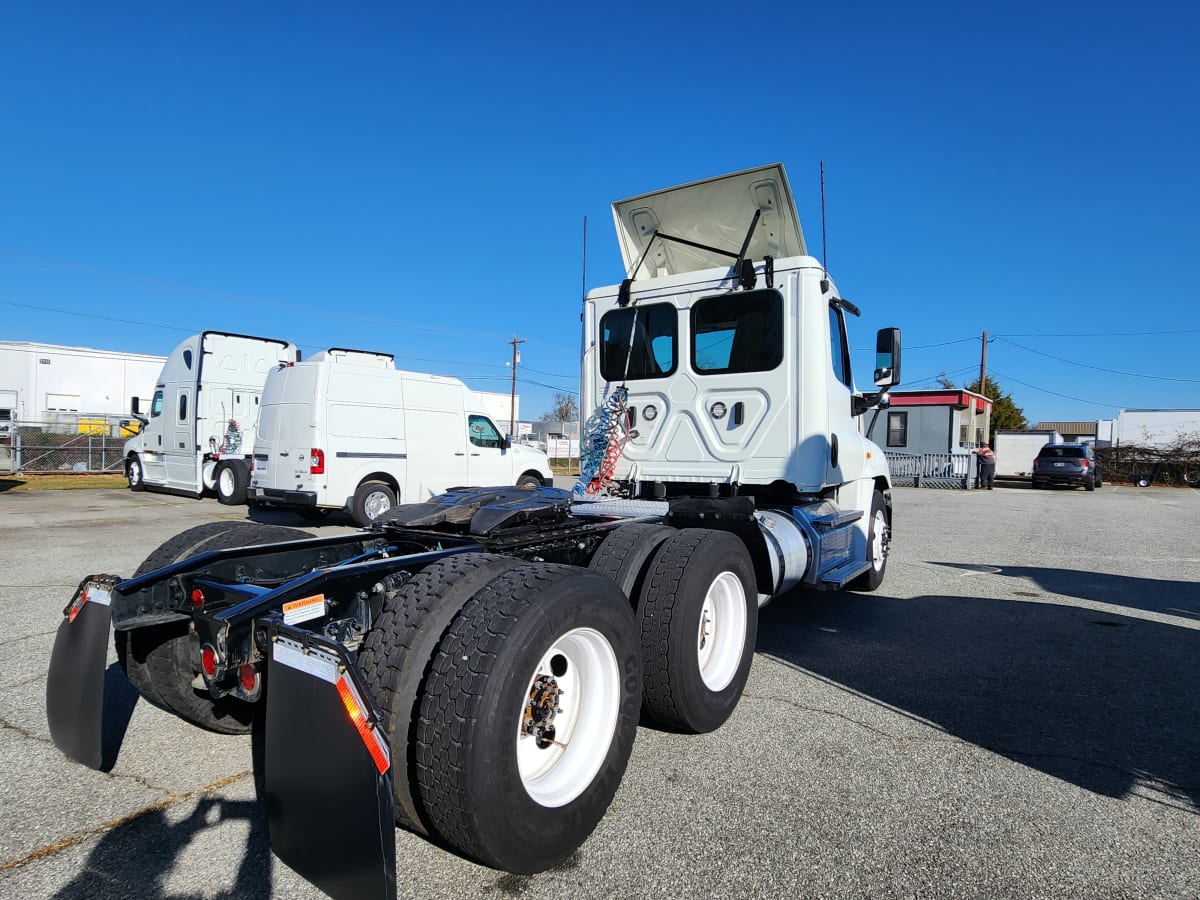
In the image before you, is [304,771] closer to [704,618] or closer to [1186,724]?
[704,618]

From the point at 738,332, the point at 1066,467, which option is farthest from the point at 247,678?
the point at 1066,467

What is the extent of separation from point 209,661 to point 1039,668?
4730mm

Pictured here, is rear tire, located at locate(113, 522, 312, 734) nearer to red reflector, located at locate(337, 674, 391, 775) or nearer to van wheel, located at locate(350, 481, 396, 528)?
red reflector, located at locate(337, 674, 391, 775)

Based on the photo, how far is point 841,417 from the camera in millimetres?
5688

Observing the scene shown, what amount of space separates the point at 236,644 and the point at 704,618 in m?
2.19

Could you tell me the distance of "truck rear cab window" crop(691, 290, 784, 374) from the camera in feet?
17.3

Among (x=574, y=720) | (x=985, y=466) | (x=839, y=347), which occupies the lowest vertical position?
(x=574, y=720)

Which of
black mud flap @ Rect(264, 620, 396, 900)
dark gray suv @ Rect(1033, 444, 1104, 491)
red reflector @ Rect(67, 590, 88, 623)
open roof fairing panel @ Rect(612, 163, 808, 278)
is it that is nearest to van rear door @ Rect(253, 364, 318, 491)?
open roof fairing panel @ Rect(612, 163, 808, 278)

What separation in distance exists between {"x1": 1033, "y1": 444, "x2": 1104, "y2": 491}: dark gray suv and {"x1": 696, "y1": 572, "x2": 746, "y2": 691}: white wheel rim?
86.7 ft

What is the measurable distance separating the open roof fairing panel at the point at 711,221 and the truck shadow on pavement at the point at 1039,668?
307 cm

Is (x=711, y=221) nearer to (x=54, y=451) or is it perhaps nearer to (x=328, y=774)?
(x=328, y=774)

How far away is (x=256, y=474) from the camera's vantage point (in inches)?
448

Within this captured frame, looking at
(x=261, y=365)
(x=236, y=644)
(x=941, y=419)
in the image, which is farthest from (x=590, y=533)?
(x=941, y=419)

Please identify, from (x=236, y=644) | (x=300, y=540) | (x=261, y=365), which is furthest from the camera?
(x=261, y=365)
